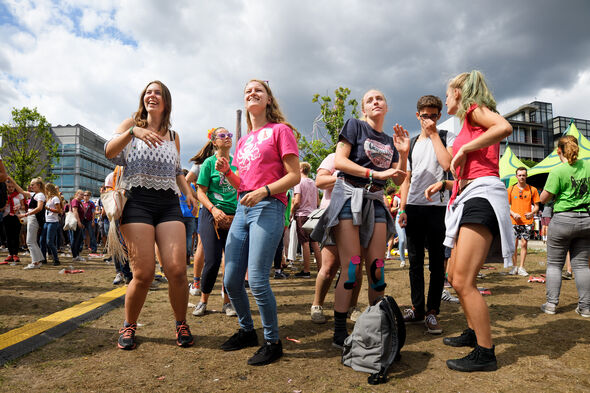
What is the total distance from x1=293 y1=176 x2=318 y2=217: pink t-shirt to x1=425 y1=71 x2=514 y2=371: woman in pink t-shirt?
14.3 feet

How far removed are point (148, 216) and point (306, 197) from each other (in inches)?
175

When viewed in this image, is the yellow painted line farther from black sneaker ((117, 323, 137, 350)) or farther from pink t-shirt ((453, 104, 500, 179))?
pink t-shirt ((453, 104, 500, 179))

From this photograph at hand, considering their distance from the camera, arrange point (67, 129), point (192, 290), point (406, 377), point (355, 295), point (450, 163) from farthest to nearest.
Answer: point (67, 129), point (192, 290), point (355, 295), point (450, 163), point (406, 377)

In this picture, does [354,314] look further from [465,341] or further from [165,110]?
[165,110]

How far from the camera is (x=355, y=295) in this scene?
383 centimetres

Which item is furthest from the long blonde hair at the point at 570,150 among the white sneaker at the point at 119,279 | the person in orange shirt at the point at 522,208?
the white sneaker at the point at 119,279

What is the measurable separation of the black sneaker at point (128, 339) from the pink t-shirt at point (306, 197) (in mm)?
Result: 4477

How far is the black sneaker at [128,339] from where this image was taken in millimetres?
2953

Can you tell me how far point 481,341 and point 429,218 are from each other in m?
1.43

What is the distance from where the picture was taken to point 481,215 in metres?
2.58

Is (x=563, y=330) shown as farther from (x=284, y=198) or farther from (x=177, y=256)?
(x=177, y=256)

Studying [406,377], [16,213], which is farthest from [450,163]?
[16,213]

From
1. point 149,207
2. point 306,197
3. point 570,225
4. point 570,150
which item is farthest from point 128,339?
point 570,150

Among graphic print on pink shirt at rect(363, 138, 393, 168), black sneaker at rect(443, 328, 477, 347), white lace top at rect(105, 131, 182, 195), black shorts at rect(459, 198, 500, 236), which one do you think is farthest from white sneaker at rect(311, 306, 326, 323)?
white lace top at rect(105, 131, 182, 195)
